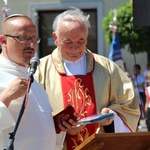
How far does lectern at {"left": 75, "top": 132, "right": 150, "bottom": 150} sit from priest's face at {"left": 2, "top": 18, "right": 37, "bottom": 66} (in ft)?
2.19

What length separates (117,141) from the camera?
293cm

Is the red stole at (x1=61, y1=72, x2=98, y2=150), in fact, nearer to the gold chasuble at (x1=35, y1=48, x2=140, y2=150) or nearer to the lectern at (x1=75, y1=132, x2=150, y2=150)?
the gold chasuble at (x1=35, y1=48, x2=140, y2=150)

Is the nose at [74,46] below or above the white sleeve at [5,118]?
above

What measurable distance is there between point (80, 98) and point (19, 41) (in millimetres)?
994

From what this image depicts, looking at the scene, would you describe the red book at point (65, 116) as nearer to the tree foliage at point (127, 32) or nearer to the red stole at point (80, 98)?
the red stole at point (80, 98)

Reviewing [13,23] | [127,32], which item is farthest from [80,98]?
[127,32]

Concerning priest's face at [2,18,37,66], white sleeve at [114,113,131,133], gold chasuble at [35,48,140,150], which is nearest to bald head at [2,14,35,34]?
priest's face at [2,18,37,66]

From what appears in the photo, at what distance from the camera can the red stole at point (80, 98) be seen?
4067 millimetres

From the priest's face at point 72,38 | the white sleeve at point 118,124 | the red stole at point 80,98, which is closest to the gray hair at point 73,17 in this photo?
the priest's face at point 72,38

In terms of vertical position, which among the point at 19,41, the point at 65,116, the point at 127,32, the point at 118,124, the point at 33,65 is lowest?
the point at 118,124

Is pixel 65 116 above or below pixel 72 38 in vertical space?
below

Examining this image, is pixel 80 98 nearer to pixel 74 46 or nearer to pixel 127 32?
pixel 74 46

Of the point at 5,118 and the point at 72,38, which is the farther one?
the point at 72,38

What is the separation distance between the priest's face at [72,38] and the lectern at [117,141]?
1152mm
